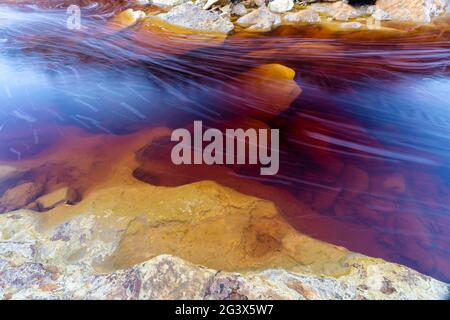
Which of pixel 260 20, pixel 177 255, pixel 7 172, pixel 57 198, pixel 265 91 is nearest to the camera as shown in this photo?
pixel 177 255

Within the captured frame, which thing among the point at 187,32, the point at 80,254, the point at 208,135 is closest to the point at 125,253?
the point at 80,254

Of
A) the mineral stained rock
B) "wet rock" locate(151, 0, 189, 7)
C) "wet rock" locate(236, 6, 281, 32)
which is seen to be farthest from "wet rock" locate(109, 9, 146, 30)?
the mineral stained rock

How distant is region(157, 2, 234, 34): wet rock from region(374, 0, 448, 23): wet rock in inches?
197

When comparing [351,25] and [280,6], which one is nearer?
[351,25]

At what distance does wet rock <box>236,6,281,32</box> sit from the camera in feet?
32.4

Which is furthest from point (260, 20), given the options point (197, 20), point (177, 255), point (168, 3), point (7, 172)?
point (177, 255)

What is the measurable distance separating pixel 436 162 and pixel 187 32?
7.39m

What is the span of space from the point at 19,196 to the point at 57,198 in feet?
1.52

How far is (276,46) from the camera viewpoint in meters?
8.65

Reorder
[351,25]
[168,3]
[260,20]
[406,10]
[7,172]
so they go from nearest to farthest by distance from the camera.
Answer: [7,172]
[351,25]
[260,20]
[406,10]
[168,3]

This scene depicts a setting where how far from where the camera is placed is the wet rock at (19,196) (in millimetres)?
3549

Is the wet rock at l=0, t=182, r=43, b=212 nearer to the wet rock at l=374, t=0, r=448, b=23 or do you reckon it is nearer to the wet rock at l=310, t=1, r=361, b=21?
the wet rock at l=310, t=1, r=361, b=21

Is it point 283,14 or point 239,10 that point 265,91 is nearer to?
point 283,14

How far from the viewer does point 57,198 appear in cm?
362
